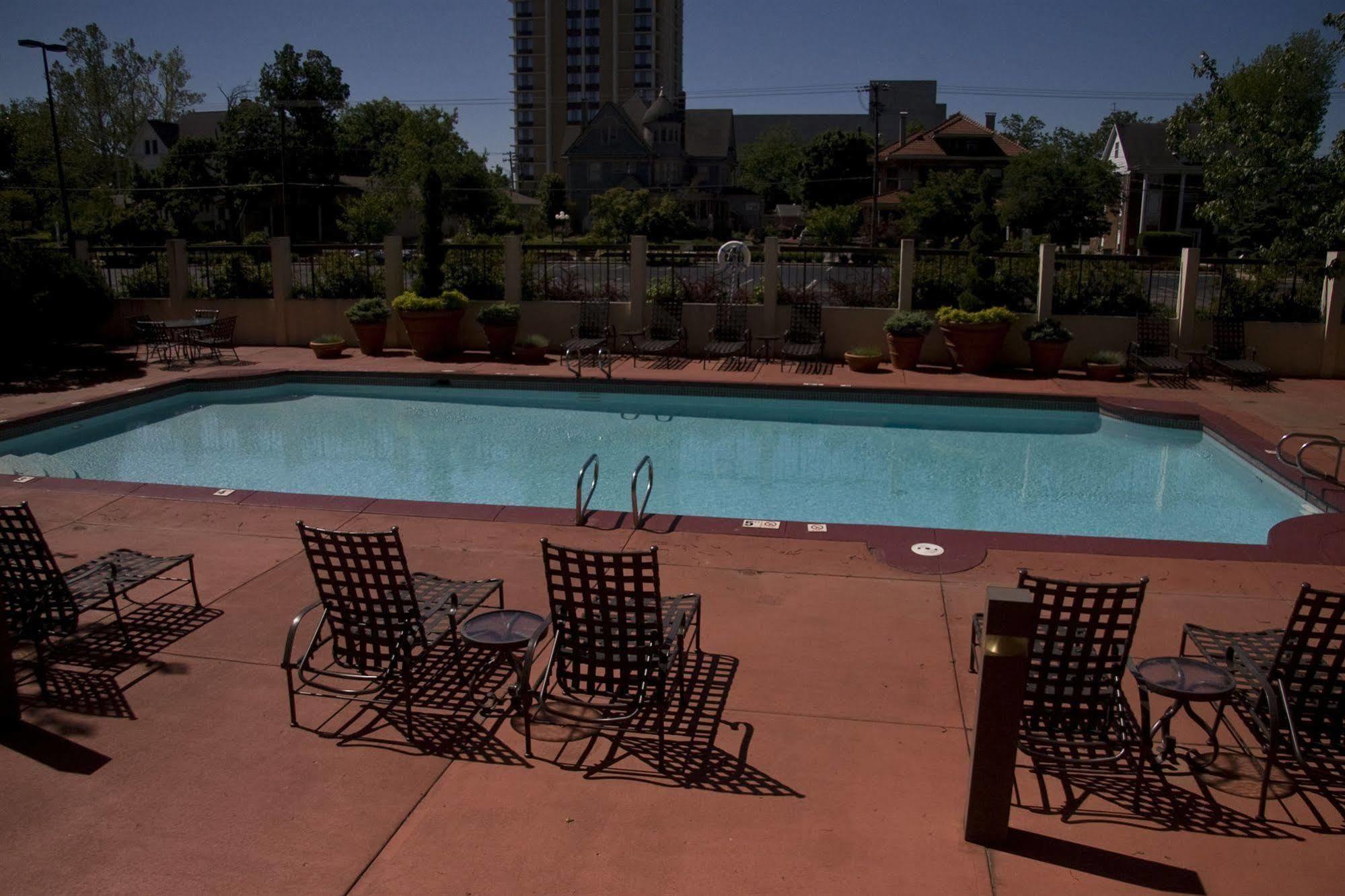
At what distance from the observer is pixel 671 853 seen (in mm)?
3918

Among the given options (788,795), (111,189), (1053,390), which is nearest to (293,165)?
(111,189)

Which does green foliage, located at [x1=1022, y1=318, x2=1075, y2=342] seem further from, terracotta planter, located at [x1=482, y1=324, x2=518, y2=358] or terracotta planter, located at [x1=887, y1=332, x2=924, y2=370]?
terracotta planter, located at [x1=482, y1=324, x2=518, y2=358]

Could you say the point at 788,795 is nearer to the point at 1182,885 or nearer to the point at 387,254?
the point at 1182,885

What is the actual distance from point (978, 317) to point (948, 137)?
5160cm

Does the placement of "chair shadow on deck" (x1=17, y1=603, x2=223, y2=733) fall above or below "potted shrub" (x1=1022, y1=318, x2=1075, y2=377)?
below

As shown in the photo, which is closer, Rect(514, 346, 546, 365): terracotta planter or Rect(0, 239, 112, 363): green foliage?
Rect(0, 239, 112, 363): green foliage

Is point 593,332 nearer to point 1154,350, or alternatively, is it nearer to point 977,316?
point 977,316

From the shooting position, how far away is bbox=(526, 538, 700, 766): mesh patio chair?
461cm

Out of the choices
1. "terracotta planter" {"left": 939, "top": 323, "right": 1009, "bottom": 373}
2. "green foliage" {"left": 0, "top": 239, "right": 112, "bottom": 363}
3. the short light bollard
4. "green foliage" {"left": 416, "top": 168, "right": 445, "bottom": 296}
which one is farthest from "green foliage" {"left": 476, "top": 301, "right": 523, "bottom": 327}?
the short light bollard

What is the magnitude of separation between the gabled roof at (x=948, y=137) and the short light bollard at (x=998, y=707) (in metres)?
62.4

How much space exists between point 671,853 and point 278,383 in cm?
1396

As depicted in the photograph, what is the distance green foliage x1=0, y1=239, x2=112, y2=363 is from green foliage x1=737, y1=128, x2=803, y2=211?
62.4m

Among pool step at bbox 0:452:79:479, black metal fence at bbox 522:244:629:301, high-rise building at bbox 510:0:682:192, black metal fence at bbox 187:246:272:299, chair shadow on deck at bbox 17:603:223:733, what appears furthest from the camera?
high-rise building at bbox 510:0:682:192

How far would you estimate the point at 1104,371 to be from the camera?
50.2 ft
